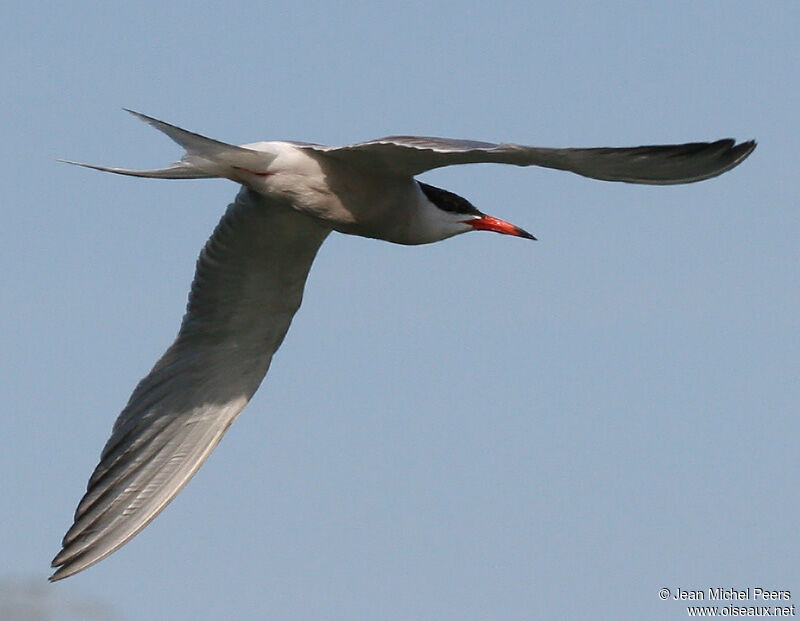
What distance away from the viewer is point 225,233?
9.57 m

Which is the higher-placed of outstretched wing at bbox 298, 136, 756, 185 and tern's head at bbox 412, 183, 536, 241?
tern's head at bbox 412, 183, 536, 241

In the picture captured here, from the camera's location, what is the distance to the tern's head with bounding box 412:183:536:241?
8.63 meters

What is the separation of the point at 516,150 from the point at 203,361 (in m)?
3.98

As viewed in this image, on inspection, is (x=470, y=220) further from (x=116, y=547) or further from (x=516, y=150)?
(x=116, y=547)

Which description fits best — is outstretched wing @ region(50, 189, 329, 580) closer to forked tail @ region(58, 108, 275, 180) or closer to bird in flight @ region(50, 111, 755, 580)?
bird in flight @ region(50, 111, 755, 580)

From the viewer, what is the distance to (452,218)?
8703mm

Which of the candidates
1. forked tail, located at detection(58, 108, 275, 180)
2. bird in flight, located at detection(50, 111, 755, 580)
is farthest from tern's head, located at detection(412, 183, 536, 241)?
forked tail, located at detection(58, 108, 275, 180)

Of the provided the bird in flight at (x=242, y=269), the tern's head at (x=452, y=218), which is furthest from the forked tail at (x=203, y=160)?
the tern's head at (x=452, y=218)

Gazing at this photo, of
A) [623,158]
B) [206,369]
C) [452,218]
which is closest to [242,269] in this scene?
[206,369]

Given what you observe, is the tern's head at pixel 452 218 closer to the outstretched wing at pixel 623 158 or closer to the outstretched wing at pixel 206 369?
the outstretched wing at pixel 206 369

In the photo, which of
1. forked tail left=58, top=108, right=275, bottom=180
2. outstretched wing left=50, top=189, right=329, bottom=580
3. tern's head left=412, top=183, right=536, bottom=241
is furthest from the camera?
outstretched wing left=50, top=189, right=329, bottom=580

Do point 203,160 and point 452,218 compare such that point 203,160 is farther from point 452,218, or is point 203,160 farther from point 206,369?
point 206,369

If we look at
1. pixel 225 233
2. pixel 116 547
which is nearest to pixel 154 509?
pixel 116 547

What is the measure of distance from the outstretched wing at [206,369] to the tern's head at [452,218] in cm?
100
